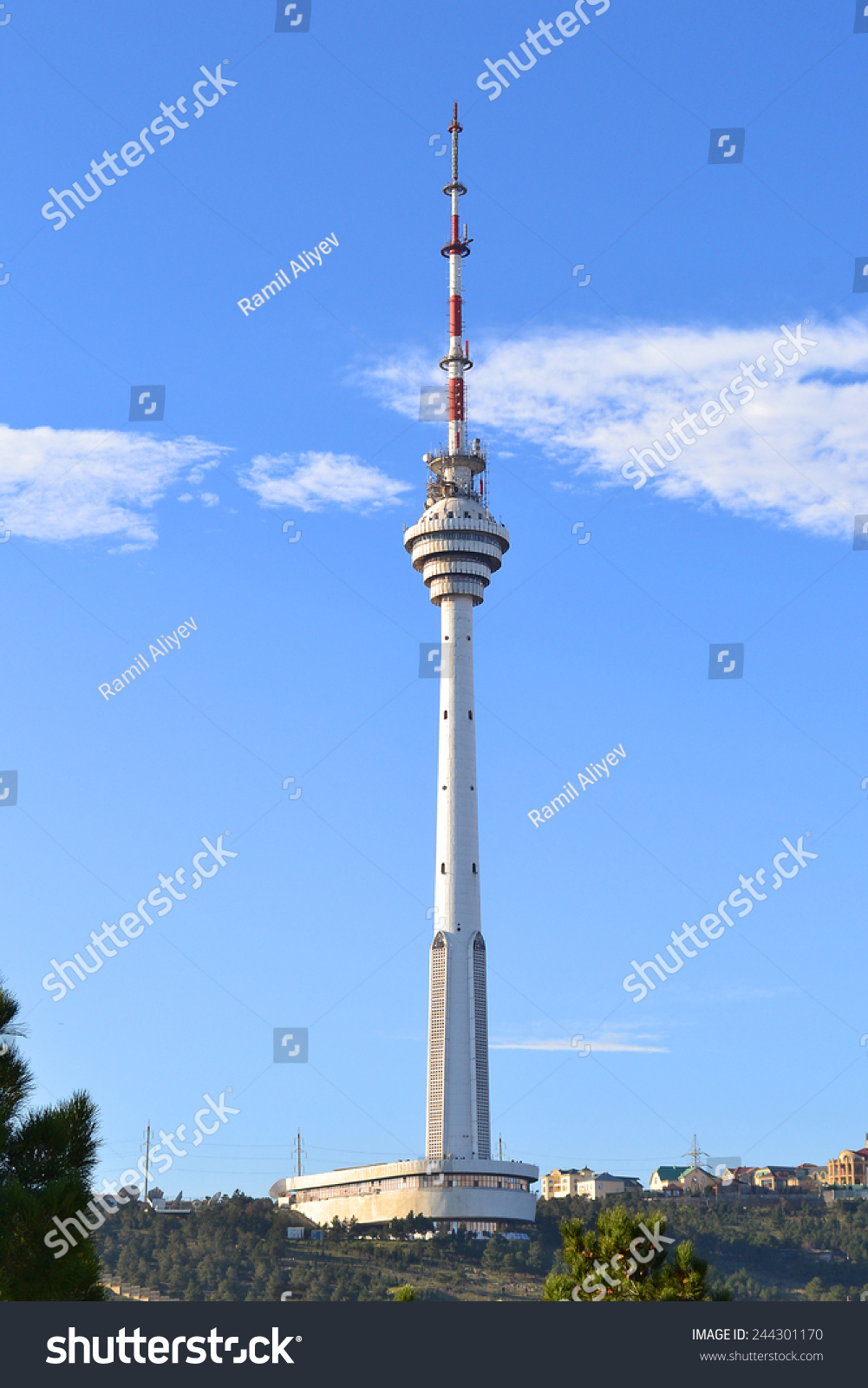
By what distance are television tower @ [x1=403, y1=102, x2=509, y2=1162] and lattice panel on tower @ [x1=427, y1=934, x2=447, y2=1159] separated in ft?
0.24

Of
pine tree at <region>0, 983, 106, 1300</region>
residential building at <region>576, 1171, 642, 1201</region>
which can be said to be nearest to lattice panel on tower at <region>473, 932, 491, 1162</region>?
residential building at <region>576, 1171, 642, 1201</region>

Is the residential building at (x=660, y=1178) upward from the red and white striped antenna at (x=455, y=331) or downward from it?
downward

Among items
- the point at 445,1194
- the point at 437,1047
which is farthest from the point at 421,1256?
the point at 437,1047

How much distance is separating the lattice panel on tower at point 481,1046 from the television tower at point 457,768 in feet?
0.24

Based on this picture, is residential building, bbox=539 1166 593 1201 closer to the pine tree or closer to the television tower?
the television tower

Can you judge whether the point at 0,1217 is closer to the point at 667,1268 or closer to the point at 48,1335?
the point at 48,1335

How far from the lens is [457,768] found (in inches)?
5217

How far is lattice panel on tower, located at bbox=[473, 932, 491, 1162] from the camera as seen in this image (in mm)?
127250

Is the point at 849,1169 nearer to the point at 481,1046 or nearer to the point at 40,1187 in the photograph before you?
the point at 481,1046

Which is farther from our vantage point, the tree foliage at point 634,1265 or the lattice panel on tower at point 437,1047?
the lattice panel on tower at point 437,1047

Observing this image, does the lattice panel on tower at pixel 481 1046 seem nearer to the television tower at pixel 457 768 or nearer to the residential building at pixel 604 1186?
the television tower at pixel 457 768

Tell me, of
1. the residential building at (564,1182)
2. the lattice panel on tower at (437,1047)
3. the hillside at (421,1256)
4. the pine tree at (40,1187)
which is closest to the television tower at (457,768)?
the lattice panel on tower at (437,1047)

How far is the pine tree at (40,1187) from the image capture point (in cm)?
2623

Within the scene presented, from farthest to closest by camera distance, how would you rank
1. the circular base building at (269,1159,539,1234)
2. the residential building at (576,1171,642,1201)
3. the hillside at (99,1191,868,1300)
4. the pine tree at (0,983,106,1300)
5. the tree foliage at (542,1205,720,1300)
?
the residential building at (576,1171,642,1201), the circular base building at (269,1159,539,1234), the hillside at (99,1191,868,1300), the tree foliage at (542,1205,720,1300), the pine tree at (0,983,106,1300)
